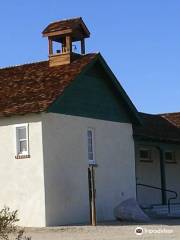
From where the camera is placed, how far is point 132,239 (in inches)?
656

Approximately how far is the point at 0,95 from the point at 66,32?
3.82 m

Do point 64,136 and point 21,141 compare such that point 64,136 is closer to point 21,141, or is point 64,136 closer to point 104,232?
point 21,141

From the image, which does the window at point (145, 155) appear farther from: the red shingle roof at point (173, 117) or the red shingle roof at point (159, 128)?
the red shingle roof at point (173, 117)

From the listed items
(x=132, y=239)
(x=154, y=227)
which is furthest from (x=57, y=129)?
(x=132, y=239)

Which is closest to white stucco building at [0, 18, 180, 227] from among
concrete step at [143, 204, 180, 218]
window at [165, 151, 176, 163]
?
concrete step at [143, 204, 180, 218]

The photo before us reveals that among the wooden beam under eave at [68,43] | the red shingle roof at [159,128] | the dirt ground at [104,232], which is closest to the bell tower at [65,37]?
the wooden beam under eave at [68,43]

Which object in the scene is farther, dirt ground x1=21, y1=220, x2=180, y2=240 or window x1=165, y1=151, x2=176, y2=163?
window x1=165, y1=151, x2=176, y2=163

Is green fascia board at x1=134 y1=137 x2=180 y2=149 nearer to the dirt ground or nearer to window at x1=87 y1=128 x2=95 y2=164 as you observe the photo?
window at x1=87 y1=128 x2=95 y2=164

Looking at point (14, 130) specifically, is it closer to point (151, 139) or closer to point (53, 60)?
point (53, 60)

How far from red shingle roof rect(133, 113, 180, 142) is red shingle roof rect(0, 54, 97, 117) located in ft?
17.1

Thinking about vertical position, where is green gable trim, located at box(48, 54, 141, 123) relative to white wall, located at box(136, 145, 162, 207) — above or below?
above

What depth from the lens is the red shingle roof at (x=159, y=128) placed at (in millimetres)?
29391

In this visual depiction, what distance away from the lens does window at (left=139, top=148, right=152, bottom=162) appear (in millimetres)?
31219

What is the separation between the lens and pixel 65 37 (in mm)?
25797
